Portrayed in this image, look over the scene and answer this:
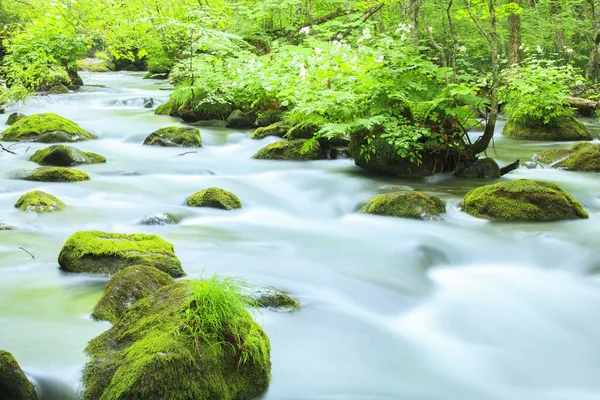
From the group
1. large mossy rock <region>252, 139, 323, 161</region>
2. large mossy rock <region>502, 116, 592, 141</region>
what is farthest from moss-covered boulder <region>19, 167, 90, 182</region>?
large mossy rock <region>502, 116, 592, 141</region>

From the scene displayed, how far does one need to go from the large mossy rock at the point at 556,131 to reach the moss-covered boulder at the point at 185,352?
458 inches

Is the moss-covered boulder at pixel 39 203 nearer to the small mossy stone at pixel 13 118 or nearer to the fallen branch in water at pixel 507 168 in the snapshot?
the fallen branch in water at pixel 507 168

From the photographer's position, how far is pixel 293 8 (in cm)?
2342

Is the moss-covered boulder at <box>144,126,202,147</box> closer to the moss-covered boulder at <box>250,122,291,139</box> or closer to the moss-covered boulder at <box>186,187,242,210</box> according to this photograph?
the moss-covered boulder at <box>250,122,291,139</box>

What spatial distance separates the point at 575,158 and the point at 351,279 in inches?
258

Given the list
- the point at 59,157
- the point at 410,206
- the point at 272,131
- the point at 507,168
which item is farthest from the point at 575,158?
the point at 59,157

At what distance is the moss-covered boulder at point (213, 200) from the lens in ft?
25.0

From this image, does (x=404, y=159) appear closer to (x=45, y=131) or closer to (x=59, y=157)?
(x=59, y=157)

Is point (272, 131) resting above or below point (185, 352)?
below

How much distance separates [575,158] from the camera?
10188 mm

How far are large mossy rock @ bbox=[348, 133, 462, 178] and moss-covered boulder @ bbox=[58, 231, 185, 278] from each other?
16.1ft

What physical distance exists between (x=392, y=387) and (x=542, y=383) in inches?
41.2

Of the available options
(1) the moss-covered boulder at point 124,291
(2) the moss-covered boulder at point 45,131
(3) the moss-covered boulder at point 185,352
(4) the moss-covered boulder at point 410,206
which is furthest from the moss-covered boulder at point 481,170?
(2) the moss-covered boulder at point 45,131

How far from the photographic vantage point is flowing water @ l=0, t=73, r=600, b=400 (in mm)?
3785
